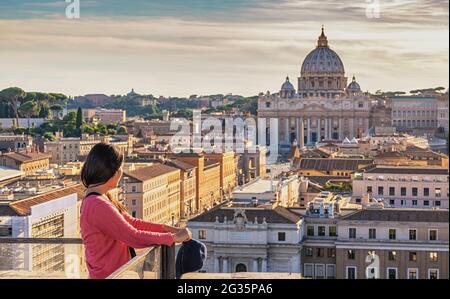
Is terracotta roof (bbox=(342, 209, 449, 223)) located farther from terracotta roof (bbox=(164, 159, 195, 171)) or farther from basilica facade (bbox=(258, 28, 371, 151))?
basilica facade (bbox=(258, 28, 371, 151))

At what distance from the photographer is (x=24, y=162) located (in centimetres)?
1689

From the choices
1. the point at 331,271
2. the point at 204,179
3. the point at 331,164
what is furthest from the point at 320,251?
the point at 204,179

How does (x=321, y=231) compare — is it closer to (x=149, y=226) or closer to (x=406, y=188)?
(x=406, y=188)

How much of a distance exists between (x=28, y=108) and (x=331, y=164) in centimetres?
1686

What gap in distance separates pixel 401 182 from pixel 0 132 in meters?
17.4

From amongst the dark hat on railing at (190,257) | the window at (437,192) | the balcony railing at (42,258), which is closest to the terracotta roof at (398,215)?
the window at (437,192)

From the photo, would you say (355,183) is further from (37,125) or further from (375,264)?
(37,125)

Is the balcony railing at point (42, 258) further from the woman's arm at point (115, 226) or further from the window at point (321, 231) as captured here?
the window at point (321, 231)

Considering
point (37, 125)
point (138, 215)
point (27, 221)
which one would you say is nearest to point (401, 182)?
point (138, 215)

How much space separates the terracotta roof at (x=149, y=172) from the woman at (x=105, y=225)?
11.7 metres

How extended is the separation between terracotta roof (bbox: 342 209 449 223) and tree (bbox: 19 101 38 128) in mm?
23870

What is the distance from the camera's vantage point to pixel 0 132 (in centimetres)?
2634

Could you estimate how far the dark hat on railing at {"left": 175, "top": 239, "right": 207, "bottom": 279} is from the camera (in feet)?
5.36

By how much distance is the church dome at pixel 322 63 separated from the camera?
141 ft
